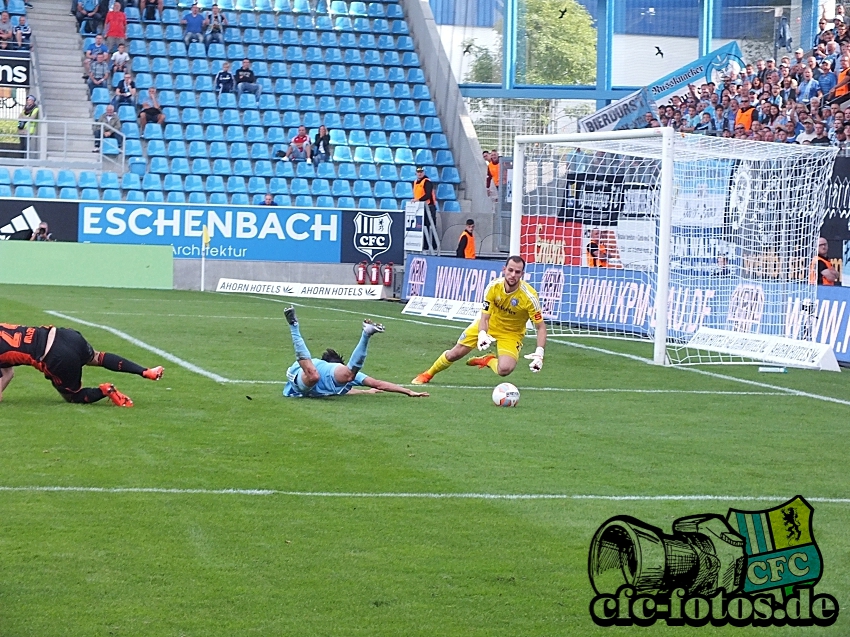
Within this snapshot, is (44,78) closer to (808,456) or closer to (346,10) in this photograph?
(346,10)

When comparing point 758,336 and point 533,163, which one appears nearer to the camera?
point 758,336

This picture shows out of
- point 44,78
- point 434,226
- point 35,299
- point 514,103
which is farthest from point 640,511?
point 514,103

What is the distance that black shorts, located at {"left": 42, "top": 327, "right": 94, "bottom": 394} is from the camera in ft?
36.7

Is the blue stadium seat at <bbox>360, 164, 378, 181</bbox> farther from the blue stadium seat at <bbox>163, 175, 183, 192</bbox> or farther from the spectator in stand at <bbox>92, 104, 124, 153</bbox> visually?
the spectator in stand at <bbox>92, 104, 124, 153</bbox>

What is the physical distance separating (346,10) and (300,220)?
35.3ft

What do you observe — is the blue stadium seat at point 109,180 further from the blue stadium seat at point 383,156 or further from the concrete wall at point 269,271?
the blue stadium seat at point 383,156

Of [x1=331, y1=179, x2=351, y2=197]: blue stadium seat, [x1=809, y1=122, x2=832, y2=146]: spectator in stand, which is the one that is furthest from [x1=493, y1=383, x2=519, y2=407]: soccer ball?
[x1=331, y1=179, x2=351, y2=197]: blue stadium seat

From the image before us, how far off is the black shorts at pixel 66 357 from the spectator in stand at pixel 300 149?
24.7 meters

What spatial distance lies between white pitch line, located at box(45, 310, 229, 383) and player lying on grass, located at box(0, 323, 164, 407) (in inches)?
97.0

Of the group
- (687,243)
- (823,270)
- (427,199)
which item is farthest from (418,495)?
(427,199)

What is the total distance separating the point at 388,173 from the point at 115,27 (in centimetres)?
852

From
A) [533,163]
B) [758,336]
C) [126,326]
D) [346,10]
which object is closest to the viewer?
[758,336]

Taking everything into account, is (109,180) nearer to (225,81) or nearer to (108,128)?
(108,128)

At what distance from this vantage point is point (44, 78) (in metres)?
35.9
